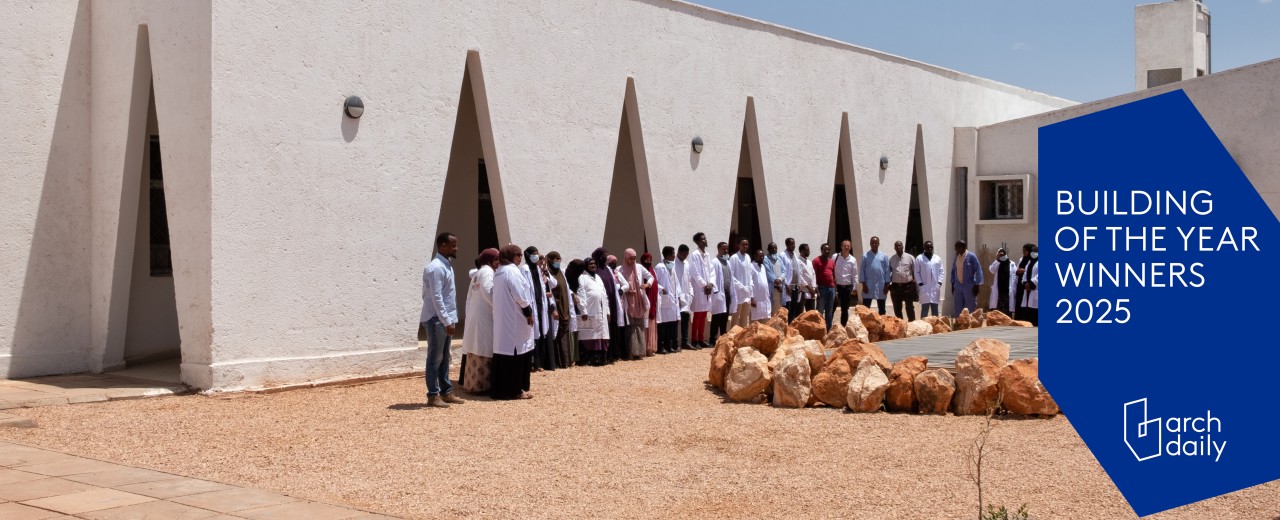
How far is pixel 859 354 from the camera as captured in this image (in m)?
10.4

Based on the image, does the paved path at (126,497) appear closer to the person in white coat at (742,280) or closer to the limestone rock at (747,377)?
the limestone rock at (747,377)

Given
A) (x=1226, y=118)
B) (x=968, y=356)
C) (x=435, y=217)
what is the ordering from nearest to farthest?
1. (x=968, y=356)
2. (x=435, y=217)
3. (x=1226, y=118)

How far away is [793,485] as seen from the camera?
6965mm

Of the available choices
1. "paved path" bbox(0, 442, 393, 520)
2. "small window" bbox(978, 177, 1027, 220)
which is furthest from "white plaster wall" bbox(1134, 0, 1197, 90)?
"paved path" bbox(0, 442, 393, 520)

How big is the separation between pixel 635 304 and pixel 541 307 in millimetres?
1976

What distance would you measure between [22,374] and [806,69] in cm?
1203

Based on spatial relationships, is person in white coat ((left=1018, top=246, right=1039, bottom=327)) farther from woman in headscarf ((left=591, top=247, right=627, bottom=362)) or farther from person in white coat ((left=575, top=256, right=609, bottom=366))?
person in white coat ((left=575, top=256, right=609, bottom=366))

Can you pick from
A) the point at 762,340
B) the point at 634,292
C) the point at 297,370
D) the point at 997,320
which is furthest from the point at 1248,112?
the point at 297,370

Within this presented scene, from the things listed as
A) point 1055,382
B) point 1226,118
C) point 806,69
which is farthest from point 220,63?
point 1226,118

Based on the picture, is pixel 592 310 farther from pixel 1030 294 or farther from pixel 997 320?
pixel 1030 294

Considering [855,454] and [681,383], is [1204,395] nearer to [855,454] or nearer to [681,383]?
[855,454]

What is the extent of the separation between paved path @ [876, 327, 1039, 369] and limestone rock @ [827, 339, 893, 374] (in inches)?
22.0

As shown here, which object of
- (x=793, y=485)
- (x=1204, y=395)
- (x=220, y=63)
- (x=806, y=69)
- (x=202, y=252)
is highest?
(x=806, y=69)

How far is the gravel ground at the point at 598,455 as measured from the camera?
647 centimetres
